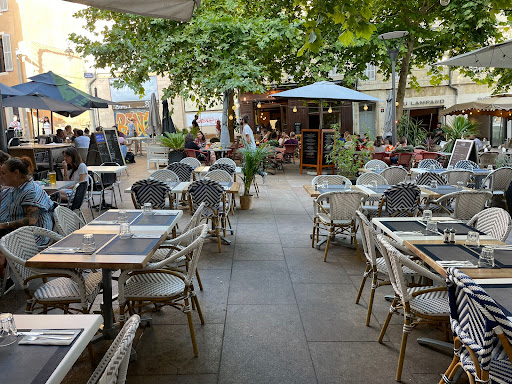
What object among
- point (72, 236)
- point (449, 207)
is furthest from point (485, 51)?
point (72, 236)

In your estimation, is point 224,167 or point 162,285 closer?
point 162,285

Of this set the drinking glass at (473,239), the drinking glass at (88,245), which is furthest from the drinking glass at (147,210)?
the drinking glass at (473,239)

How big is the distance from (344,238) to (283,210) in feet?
6.83

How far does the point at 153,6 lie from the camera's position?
287cm

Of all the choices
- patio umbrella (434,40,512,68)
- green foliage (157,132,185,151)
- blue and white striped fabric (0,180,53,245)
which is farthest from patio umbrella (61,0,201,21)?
green foliage (157,132,185,151)

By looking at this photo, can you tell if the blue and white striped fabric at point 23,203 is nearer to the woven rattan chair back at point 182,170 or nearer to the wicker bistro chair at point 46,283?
the wicker bistro chair at point 46,283

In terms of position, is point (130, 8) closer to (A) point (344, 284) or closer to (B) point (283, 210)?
(A) point (344, 284)

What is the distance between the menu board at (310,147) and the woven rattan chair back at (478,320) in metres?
10.5

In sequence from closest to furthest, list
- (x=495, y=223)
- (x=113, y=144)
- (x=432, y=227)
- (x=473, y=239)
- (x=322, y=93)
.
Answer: (x=473, y=239) < (x=432, y=227) < (x=495, y=223) < (x=322, y=93) < (x=113, y=144)

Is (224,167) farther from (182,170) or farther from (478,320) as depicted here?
(478,320)

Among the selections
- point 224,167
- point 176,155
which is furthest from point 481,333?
point 176,155

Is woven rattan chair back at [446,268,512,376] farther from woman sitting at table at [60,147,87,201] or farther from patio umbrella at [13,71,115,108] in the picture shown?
patio umbrella at [13,71,115,108]

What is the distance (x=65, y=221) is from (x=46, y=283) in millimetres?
717

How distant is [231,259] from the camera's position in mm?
5375
